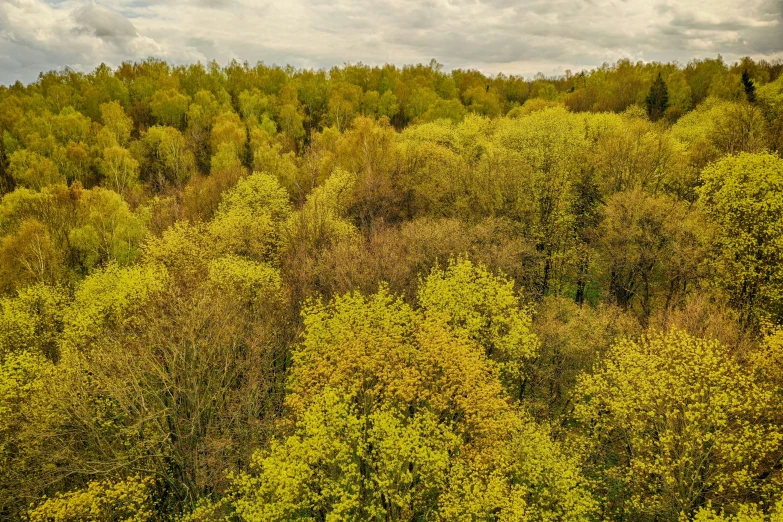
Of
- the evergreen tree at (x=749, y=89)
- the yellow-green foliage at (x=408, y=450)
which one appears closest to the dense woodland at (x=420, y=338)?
the yellow-green foliage at (x=408, y=450)

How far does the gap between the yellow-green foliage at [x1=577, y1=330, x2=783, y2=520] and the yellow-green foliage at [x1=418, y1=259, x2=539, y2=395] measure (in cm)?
514

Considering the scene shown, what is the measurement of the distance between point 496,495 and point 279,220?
3811 cm

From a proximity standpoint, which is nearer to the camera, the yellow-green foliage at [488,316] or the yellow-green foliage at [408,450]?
the yellow-green foliage at [408,450]

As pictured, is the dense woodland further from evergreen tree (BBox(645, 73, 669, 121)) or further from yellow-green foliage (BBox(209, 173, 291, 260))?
evergreen tree (BBox(645, 73, 669, 121))

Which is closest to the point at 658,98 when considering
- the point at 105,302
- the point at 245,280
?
the point at 245,280

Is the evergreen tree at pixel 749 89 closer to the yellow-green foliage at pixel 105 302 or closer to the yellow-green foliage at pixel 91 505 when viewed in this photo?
the yellow-green foliage at pixel 105 302

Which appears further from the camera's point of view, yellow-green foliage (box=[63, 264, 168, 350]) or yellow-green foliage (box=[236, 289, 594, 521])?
yellow-green foliage (box=[63, 264, 168, 350])

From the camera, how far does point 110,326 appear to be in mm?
32375

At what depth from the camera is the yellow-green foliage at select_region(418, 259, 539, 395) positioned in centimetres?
2820

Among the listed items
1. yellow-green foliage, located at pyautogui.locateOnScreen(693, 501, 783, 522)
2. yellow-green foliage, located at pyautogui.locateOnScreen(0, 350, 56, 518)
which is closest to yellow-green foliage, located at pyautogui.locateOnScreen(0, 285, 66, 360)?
yellow-green foliage, located at pyautogui.locateOnScreen(0, 350, 56, 518)

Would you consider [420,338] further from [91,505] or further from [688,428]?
[91,505]

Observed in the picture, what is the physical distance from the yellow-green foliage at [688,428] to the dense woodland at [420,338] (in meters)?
0.19

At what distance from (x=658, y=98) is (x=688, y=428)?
8714 cm

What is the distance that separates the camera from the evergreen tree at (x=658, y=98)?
8788cm
